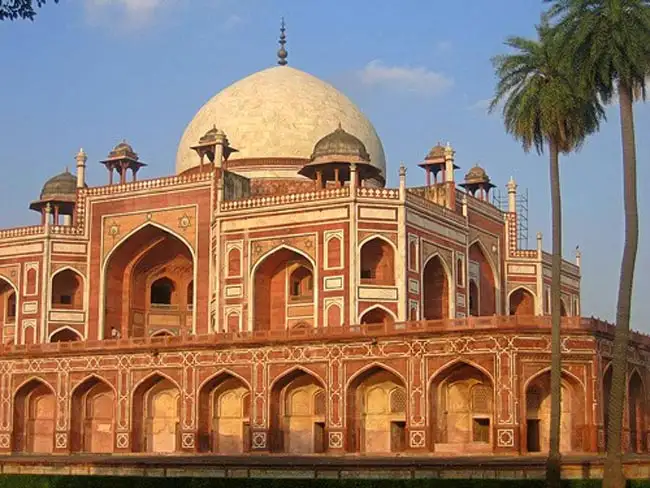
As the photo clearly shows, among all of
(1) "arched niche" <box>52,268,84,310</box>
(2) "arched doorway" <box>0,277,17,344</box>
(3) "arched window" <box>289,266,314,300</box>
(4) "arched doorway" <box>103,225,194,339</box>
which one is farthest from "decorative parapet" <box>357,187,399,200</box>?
(2) "arched doorway" <box>0,277,17,344</box>

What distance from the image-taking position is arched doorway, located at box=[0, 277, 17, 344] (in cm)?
3847

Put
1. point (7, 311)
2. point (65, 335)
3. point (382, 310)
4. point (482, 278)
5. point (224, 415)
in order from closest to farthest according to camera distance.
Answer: point (224, 415) < point (382, 310) < point (65, 335) < point (7, 311) < point (482, 278)

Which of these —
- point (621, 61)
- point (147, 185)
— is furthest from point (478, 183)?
point (621, 61)

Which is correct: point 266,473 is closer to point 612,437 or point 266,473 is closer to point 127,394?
point 612,437

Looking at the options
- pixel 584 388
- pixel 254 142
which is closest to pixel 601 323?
pixel 584 388

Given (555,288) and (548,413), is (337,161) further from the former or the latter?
(555,288)

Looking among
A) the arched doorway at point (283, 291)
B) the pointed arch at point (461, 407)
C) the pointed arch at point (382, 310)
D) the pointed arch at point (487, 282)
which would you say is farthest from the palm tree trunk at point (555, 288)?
the pointed arch at point (487, 282)

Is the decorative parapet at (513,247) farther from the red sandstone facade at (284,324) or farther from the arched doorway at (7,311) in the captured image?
the arched doorway at (7,311)

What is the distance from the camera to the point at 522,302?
4212 centimetres

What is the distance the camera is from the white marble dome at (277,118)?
39656 mm

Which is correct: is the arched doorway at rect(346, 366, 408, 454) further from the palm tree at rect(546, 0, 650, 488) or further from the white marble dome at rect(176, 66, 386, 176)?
the white marble dome at rect(176, 66, 386, 176)

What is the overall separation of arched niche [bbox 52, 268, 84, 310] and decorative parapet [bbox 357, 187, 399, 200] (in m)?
10.1

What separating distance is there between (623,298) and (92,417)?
1766 centimetres

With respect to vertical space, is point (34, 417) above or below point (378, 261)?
below
